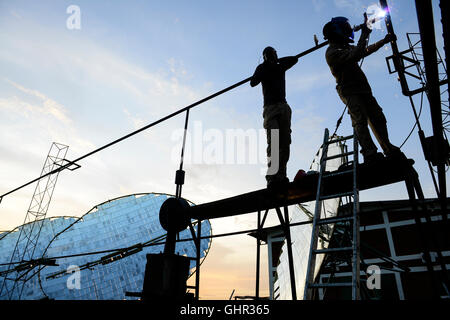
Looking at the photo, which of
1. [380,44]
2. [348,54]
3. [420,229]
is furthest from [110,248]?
[380,44]

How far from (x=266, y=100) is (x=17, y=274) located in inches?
1019

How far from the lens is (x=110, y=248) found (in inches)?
650

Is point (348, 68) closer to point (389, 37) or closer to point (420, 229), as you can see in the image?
point (389, 37)

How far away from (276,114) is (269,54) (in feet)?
4.45

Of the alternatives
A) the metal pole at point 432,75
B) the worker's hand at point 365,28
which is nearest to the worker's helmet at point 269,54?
the worker's hand at point 365,28

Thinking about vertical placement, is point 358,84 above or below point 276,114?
above

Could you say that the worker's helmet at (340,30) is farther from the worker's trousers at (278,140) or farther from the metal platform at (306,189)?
the metal platform at (306,189)

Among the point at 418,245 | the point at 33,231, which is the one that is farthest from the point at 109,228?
the point at 418,245

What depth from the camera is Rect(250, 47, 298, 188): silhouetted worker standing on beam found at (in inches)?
197

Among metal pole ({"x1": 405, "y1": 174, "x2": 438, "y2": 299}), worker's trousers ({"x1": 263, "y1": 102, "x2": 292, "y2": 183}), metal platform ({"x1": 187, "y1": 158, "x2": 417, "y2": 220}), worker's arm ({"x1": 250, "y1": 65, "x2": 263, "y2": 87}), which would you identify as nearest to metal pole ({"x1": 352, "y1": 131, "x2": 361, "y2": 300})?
metal platform ({"x1": 187, "y1": 158, "x2": 417, "y2": 220})

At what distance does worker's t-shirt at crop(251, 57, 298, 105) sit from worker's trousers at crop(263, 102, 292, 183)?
219mm

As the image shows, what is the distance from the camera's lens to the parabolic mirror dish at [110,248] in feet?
51.8

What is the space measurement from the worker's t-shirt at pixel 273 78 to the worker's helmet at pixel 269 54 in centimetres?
19

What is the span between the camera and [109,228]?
17.0 metres
